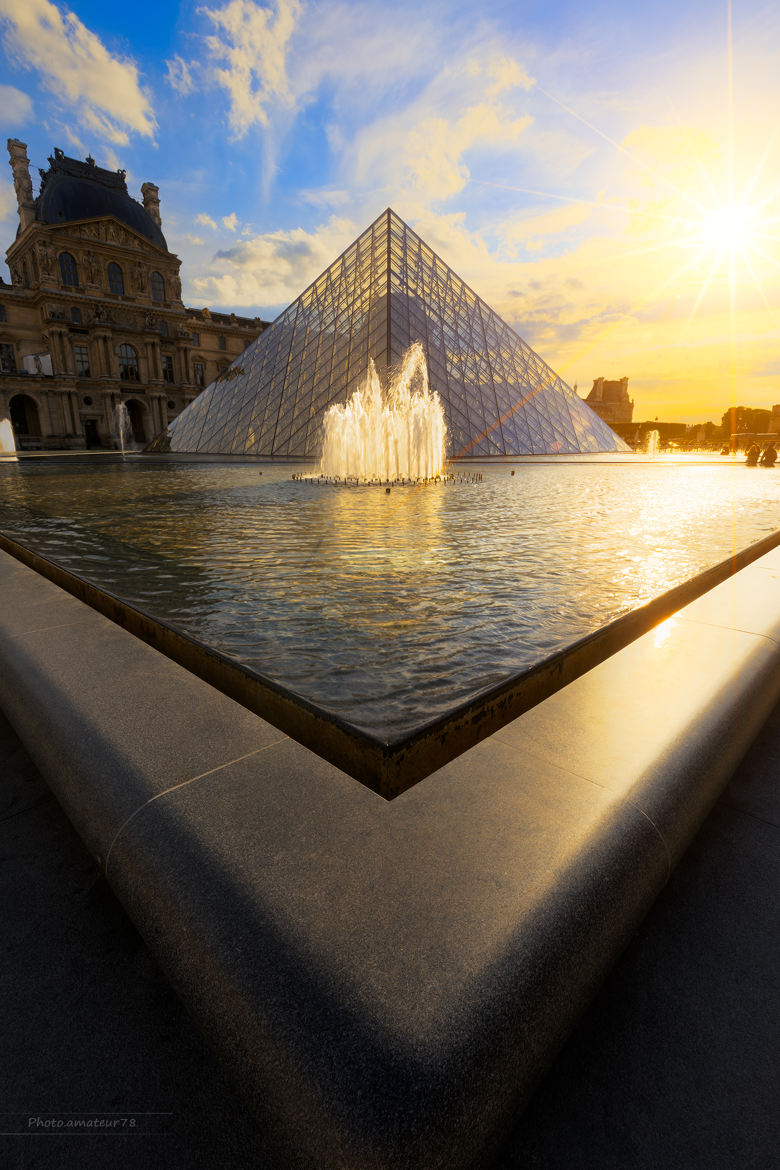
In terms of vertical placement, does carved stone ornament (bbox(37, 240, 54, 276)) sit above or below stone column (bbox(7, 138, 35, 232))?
below

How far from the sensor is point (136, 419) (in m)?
46.4

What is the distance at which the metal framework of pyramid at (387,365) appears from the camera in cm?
2177

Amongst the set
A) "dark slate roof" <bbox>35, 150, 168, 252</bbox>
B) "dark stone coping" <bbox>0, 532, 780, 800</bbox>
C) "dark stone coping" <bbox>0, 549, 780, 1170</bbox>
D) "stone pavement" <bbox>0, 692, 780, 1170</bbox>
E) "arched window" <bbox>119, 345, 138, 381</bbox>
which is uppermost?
"dark slate roof" <bbox>35, 150, 168, 252</bbox>

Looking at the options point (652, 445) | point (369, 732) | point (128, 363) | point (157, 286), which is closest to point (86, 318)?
point (128, 363)

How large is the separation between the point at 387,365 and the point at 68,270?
1414 inches

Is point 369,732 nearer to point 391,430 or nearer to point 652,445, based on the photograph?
point 391,430

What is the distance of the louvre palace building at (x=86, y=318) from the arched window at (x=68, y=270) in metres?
0.07

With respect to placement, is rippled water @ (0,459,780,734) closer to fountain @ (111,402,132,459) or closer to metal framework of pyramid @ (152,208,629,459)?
metal framework of pyramid @ (152,208,629,459)

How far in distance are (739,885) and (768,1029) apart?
20.1 inches

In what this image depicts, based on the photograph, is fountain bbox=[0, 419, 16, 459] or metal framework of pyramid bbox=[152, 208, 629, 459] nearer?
metal framework of pyramid bbox=[152, 208, 629, 459]

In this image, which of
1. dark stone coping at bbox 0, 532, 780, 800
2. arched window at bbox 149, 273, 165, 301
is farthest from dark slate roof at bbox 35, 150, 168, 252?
dark stone coping at bbox 0, 532, 780, 800

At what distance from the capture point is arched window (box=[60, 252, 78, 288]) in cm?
4141

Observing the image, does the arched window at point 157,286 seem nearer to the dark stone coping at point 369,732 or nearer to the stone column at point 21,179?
the stone column at point 21,179

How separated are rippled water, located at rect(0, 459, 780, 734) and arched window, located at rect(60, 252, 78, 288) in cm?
4320
